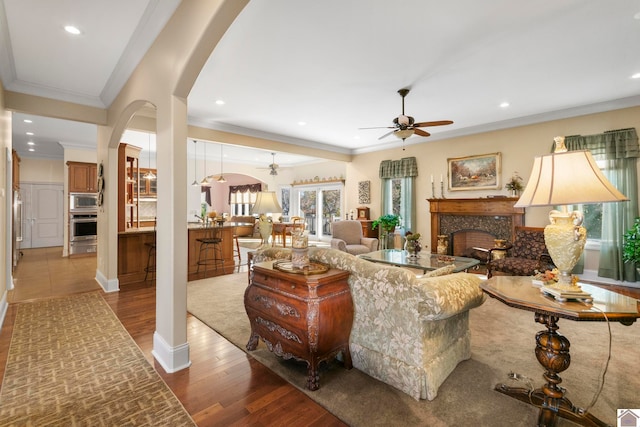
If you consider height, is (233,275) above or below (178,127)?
below

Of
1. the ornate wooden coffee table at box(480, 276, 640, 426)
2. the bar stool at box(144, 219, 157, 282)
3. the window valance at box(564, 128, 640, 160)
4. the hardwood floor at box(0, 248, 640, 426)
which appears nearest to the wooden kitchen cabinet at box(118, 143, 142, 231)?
the bar stool at box(144, 219, 157, 282)

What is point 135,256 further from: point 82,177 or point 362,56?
point 362,56

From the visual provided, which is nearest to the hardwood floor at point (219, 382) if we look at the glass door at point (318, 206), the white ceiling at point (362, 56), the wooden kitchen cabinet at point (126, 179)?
the wooden kitchen cabinet at point (126, 179)

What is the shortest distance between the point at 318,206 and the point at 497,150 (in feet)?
19.7

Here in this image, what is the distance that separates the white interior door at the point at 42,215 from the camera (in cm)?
862

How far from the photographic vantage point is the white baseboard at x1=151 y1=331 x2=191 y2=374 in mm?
2287

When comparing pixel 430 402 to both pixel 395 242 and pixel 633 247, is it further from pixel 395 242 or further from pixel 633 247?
pixel 395 242

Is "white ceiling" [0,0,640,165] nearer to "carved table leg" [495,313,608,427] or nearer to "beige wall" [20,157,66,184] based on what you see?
"carved table leg" [495,313,608,427]

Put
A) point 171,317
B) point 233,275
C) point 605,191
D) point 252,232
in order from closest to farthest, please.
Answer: point 605,191
point 171,317
point 233,275
point 252,232

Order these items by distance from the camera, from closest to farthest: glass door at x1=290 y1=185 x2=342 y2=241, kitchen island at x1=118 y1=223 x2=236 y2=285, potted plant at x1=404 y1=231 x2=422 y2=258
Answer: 1. potted plant at x1=404 y1=231 x2=422 y2=258
2. kitchen island at x1=118 y1=223 x2=236 y2=285
3. glass door at x1=290 y1=185 x2=342 y2=241

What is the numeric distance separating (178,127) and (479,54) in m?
3.27

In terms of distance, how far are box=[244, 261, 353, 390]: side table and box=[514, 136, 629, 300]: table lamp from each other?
1.25 m

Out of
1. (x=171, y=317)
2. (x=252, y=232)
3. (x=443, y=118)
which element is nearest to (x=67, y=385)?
(x=171, y=317)

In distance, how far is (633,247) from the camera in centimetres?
412
